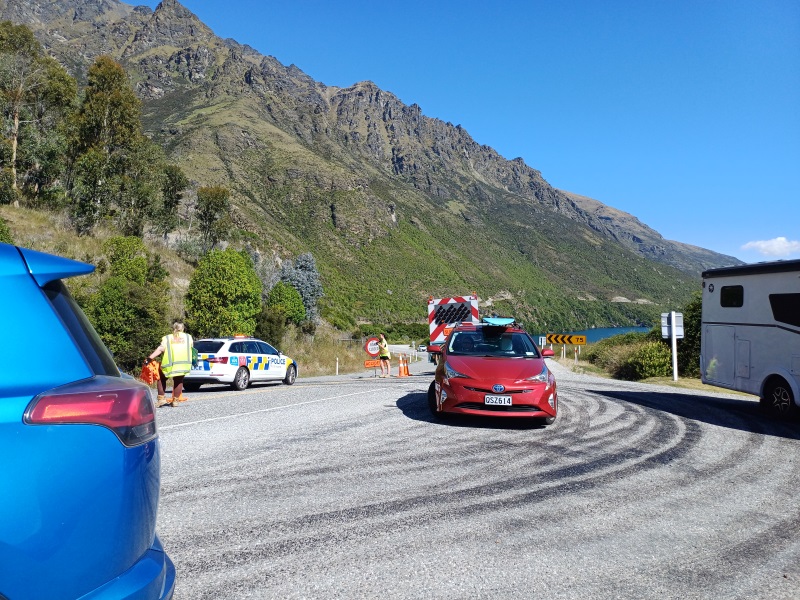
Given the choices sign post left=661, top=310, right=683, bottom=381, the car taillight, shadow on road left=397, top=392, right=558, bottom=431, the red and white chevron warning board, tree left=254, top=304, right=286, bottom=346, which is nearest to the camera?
the car taillight

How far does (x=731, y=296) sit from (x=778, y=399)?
7.72 feet

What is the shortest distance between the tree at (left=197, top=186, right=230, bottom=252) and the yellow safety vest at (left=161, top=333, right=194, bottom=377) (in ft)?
137

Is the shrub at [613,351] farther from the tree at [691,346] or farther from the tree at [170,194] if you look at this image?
the tree at [170,194]

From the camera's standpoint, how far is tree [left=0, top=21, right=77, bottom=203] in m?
33.0

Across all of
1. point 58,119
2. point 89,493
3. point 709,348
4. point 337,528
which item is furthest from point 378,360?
point 58,119

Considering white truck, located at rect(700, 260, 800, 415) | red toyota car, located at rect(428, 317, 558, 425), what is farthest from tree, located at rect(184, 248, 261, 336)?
white truck, located at rect(700, 260, 800, 415)

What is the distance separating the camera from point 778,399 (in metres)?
10.5

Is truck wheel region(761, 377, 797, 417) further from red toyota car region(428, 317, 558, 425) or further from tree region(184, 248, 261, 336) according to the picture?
tree region(184, 248, 261, 336)

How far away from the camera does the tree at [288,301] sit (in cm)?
5159

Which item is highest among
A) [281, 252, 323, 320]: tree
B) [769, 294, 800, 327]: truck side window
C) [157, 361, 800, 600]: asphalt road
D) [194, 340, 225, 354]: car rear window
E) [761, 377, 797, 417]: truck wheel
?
[281, 252, 323, 320]: tree

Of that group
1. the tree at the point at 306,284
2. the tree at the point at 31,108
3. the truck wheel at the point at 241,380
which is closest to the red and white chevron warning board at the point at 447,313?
the truck wheel at the point at 241,380

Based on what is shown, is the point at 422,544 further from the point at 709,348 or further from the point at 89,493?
the point at 709,348

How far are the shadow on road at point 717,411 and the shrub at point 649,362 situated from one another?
7476mm

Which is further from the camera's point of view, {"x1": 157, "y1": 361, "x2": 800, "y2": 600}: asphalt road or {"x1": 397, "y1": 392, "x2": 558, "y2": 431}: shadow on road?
{"x1": 397, "y1": 392, "x2": 558, "y2": 431}: shadow on road
